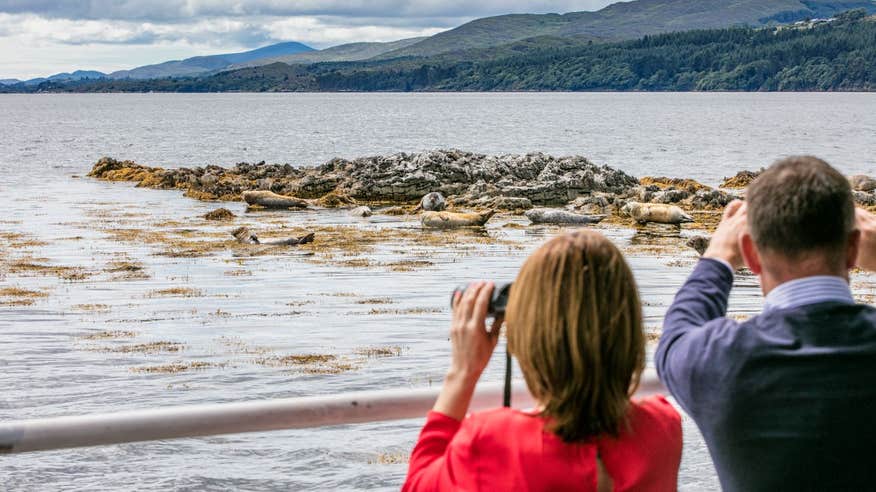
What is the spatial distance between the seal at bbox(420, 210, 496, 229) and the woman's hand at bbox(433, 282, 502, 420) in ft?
98.5

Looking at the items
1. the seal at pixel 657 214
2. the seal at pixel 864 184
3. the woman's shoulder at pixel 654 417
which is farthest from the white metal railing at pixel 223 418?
the seal at pixel 864 184

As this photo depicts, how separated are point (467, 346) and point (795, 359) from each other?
2.32 feet

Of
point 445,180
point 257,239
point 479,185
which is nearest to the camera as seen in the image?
point 257,239

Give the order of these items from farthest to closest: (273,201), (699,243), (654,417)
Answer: (273,201), (699,243), (654,417)

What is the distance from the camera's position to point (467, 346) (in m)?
2.35

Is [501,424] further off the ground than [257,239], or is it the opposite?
[501,424]

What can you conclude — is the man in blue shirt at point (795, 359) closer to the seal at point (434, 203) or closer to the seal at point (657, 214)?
the seal at point (657, 214)

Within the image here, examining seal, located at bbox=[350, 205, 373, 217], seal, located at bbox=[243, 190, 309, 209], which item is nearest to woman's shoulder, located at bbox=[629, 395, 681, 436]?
seal, located at bbox=[350, 205, 373, 217]

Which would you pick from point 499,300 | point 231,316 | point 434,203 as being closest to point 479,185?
point 434,203

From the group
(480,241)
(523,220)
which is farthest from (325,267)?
(523,220)

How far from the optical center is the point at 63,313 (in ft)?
62.7

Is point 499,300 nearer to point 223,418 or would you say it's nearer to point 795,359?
point 795,359

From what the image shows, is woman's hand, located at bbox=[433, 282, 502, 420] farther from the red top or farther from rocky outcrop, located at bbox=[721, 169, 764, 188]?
rocky outcrop, located at bbox=[721, 169, 764, 188]

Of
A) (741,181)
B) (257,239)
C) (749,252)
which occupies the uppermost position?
(749,252)
